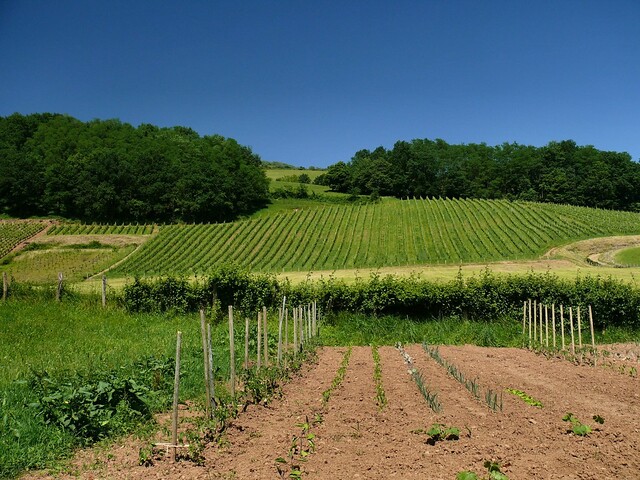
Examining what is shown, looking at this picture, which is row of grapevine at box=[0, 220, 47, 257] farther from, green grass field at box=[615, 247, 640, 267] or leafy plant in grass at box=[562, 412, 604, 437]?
green grass field at box=[615, 247, 640, 267]

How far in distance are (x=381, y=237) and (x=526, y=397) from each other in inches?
1951

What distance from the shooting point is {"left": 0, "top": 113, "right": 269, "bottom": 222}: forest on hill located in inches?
3499

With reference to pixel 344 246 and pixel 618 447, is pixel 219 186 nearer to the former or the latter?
pixel 344 246

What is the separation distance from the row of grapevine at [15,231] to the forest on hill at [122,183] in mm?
10755

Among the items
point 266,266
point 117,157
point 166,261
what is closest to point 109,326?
point 266,266

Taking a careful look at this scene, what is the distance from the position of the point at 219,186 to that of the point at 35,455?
90.4 m

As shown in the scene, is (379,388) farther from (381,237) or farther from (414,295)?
(381,237)

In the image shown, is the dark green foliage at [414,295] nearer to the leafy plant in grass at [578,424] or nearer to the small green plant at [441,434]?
the leafy plant in grass at [578,424]

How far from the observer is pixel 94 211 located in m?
88.6

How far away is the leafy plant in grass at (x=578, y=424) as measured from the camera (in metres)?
7.84

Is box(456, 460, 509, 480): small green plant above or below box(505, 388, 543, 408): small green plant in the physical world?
above

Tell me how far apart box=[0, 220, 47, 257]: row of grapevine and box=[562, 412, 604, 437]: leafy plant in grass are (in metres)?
69.4

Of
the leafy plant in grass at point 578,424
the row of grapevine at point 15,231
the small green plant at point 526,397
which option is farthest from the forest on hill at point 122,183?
the leafy plant in grass at point 578,424

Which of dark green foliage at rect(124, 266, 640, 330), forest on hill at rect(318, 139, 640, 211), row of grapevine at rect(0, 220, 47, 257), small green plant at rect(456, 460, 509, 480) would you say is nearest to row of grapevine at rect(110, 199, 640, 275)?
row of grapevine at rect(0, 220, 47, 257)
